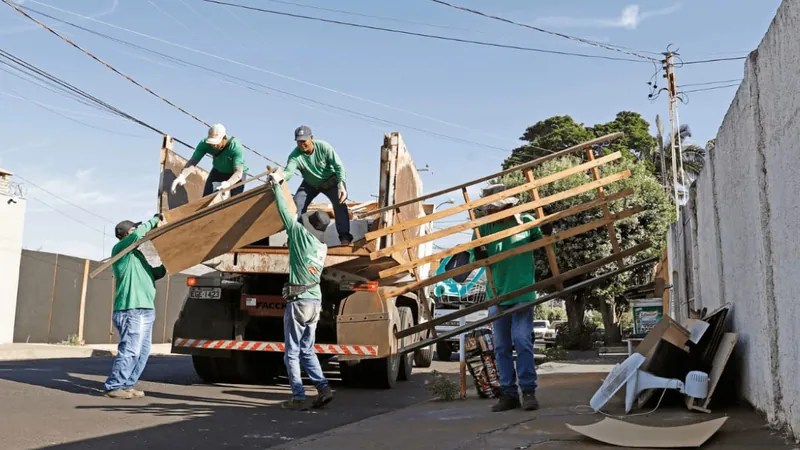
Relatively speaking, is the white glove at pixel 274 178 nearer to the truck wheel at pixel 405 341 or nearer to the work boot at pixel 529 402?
the work boot at pixel 529 402

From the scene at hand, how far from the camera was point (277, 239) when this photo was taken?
8.55m

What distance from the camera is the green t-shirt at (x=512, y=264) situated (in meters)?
6.40

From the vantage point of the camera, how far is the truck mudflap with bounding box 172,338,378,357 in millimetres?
8242

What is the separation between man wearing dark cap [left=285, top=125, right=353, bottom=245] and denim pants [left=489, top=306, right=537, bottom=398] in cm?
228

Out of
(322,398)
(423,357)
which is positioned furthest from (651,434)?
(423,357)

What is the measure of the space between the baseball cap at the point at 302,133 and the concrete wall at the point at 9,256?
1477cm

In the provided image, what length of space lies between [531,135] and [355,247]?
1640 inches

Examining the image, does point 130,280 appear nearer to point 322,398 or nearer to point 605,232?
point 322,398

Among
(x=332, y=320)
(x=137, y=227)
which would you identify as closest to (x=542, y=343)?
(x=332, y=320)

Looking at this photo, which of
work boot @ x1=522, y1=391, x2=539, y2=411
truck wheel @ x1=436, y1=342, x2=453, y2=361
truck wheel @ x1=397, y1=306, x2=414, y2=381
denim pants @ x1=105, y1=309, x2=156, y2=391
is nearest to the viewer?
work boot @ x1=522, y1=391, x2=539, y2=411

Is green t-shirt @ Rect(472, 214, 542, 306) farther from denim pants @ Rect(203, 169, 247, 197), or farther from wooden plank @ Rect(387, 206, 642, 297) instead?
denim pants @ Rect(203, 169, 247, 197)

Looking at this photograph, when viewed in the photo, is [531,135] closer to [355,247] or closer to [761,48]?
[355,247]

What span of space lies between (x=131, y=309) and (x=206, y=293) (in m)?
1.36

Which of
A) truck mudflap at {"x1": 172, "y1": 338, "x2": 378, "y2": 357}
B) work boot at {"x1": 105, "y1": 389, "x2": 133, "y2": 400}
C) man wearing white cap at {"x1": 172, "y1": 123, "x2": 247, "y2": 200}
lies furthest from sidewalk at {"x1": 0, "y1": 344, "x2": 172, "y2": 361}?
work boot at {"x1": 105, "y1": 389, "x2": 133, "y2": 400}
